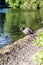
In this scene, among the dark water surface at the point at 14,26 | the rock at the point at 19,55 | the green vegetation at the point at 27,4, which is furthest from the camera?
the green vegetation at the point at 27,4

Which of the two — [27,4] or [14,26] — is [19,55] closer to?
[14,26]

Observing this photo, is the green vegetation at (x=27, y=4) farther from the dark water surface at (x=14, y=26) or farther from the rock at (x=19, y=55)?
the rock at (x=19, y=55)

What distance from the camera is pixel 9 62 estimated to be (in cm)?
898

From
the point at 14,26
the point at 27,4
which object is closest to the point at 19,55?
the point at 14,26

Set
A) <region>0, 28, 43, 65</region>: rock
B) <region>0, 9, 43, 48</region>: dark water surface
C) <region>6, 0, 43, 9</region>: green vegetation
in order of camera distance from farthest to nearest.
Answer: <region>6, 0, 43, 9</region>: green vegetation, <region>0, 9, 43, 48</region>: dark water surface, <region>0, 28, 43, 65</region>: rock

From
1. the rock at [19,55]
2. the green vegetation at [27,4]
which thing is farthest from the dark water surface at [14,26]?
the green vegetation at [27,4]

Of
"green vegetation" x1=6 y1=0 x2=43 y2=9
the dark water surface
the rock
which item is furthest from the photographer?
"green vegetation" x1=6 y1=0 x2=43 y2=9

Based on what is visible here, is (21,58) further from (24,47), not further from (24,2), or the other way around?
(24,2)

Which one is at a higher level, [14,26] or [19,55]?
[19,55]

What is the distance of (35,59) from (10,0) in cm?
5714

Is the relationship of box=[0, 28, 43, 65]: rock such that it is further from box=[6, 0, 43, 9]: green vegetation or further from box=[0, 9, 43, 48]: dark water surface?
box=[6, 0, 43, 9]: green vegetation

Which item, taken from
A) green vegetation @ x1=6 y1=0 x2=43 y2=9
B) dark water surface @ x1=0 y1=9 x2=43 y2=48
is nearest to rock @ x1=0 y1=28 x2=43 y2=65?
dark water surface @ x1=0 y1=9 x2=43 y2=48

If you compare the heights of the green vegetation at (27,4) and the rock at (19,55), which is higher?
the rock at (19,55)

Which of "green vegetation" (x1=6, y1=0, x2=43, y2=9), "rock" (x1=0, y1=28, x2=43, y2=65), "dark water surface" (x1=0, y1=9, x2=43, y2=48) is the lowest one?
"green vegetation" (x1=6, y1=0, x2=43, y2=9)
